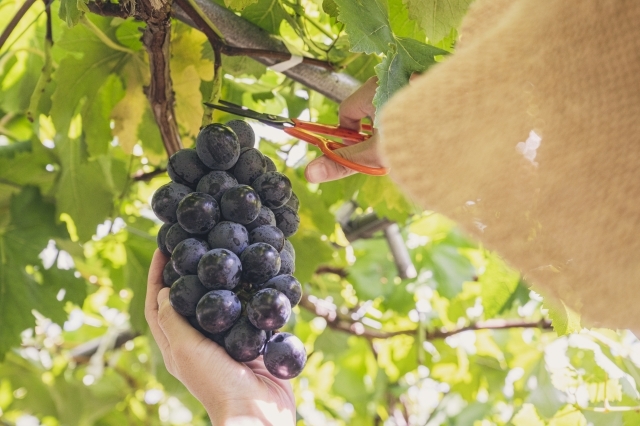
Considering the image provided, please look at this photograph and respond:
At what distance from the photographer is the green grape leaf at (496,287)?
4.70 ft

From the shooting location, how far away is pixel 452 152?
1.22 feet

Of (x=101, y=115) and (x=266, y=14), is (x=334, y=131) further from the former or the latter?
(x=101, y=115)

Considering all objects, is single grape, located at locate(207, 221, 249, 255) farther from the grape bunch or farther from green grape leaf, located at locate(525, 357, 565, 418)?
green grape leaf, located at locate(525, 357, 565, 418)

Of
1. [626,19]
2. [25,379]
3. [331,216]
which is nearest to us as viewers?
[626,19]

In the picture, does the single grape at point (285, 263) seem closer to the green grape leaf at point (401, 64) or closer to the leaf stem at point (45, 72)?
the green grape leaf at point (401, 64)

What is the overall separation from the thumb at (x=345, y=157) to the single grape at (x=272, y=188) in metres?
0.12

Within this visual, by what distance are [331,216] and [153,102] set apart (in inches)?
22.5

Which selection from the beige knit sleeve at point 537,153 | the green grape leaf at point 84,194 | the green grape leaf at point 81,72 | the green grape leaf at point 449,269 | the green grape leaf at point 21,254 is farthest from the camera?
the green grape leaf at point 449,269

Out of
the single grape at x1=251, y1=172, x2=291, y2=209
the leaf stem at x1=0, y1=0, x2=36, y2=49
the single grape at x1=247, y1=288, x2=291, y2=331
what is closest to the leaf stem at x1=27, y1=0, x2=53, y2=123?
the leaf stem at x1=0, y1=0, x2=36, y2=49

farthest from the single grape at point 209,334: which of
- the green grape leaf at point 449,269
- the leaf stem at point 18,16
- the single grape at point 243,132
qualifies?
the green grape leaf at point 449,269

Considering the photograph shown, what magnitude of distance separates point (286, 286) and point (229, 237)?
0.08 m

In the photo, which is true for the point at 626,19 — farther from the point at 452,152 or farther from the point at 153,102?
the point at 153,102

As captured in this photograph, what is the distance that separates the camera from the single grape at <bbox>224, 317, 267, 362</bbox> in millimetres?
583

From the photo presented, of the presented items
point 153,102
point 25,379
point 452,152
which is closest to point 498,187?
point 452,152
